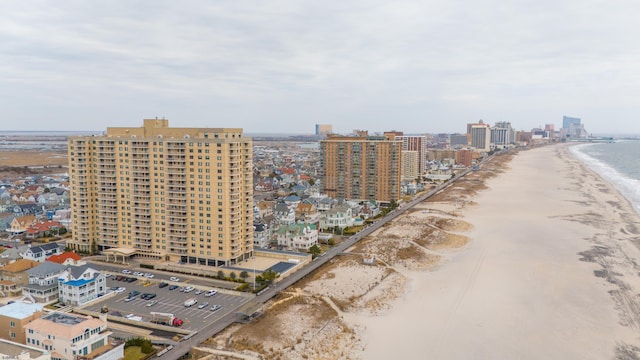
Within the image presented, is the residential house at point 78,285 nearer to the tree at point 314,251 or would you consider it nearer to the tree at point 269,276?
the tree at point 269,276

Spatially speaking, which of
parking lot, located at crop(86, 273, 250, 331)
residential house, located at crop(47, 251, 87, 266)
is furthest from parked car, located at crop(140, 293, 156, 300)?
residential house, located at crop(47, 251, 87, 266)

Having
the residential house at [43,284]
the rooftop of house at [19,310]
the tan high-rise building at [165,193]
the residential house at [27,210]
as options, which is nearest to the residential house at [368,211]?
the tan high-rise building at [165,193]

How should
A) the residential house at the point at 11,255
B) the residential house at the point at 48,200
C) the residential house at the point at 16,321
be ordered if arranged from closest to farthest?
the residential house at the point at 16,321 < the residential house at the point at 11,255 < the residential house at the point at 48,200

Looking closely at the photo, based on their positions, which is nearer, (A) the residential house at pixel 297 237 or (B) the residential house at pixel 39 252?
(B) the residential house at pixel 39 252

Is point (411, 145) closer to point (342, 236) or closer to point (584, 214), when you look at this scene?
point (584, 214)

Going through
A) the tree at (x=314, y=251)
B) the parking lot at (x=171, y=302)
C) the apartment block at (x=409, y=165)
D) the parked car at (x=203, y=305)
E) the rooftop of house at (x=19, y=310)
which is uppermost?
the apartment block at (x=409, y=165)

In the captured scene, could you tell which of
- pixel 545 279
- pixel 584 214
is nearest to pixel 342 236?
pixel 545 279
